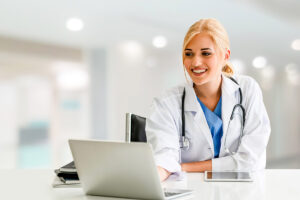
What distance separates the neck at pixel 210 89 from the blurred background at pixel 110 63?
2.21 meters

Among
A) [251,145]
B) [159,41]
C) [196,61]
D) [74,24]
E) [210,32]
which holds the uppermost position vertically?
[74,24]

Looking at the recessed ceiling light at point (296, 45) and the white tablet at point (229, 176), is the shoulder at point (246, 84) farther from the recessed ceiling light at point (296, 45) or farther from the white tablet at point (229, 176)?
the recessed ceiling light at point (296, 45)

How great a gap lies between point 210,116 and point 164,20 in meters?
2.80

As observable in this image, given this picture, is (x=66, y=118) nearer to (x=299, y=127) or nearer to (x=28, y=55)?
(x=28, y=55)

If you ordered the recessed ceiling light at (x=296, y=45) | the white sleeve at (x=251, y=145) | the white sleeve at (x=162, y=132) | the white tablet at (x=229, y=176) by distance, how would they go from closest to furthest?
the white tablet at (x=229, y=176), the white sleeve at (x=162, y=132), the white sleeve at (x=251, y=145), the recessed ceiling light at (x=296, y=45)

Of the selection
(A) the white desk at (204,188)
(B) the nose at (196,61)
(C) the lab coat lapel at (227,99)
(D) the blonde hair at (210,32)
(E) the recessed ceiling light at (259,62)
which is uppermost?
(E) the recessed ceiling light at (259,62)

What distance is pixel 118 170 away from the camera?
1.24 metres

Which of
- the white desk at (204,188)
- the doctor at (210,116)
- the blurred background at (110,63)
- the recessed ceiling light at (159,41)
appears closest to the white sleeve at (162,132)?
the doctor at (210,116)

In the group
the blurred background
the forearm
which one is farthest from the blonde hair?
the blurred background

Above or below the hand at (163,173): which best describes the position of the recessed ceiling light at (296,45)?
above

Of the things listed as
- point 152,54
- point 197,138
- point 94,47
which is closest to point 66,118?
point 94,47

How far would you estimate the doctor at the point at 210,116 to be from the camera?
1892mm

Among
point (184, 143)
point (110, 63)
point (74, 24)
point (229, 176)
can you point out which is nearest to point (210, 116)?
point (184, 143)

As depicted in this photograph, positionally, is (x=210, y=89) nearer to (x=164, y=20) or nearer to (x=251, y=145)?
(x=251, y=145)
